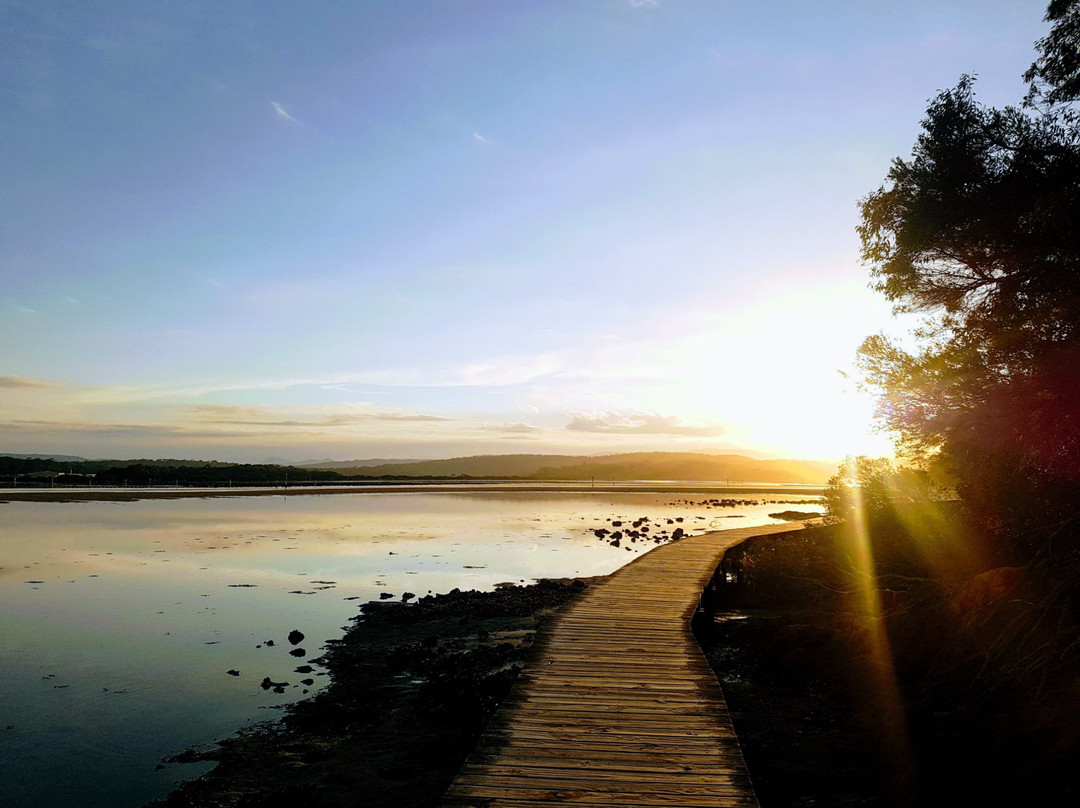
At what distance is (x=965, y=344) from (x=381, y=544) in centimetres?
2485

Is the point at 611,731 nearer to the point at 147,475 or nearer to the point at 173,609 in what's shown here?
the point at 173,609

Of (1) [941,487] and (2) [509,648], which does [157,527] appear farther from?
(1) [941,487]

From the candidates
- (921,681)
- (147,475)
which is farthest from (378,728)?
(147,475)

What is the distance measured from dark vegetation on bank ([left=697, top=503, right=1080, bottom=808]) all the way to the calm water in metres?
7.41

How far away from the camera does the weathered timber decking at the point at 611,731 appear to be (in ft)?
18.1

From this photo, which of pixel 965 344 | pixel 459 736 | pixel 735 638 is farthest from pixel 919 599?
pixel 459 736

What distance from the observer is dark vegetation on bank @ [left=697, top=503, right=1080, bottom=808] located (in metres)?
7.06

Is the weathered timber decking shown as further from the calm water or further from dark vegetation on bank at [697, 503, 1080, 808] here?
the calm water

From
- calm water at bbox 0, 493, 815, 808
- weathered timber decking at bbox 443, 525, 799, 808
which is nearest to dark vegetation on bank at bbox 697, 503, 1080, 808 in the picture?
weathered timber decking at bbox 443, 525, 799, 808

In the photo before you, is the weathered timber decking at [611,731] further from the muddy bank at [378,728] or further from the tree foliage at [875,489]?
the tree foliage at [875,489]

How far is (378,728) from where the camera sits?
947cm

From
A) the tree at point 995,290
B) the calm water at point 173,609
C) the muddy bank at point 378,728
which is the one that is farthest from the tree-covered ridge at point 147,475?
the tree at point 995,290

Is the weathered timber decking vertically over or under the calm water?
over

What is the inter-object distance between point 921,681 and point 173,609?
16.0 meters
